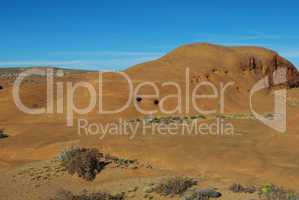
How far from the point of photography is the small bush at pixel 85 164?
11.6m

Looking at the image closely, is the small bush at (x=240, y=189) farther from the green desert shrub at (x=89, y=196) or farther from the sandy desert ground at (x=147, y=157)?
the green desert shrub at (x=89, y=196)

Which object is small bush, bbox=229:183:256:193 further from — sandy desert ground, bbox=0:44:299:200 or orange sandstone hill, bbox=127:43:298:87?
orange sandstone hill, bbox=127:43:298:87

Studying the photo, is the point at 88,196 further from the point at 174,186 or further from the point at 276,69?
the point at 276,69

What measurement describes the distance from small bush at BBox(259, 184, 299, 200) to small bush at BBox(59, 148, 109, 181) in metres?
4.95

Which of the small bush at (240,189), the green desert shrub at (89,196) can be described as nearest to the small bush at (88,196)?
the green desert shrub at (89,196)

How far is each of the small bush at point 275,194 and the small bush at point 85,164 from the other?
495 centimetres

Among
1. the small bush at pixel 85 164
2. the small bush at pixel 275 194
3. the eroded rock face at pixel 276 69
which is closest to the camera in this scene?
the small bush at pixel 275 194

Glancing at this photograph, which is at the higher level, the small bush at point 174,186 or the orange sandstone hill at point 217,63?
the orange sandstone hill at point 217,63

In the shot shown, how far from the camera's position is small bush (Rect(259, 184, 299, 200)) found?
8185 mm

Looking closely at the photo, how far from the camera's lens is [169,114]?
2539 cm

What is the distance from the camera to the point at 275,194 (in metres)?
8.43

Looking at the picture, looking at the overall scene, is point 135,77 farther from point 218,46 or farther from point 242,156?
point 242,156

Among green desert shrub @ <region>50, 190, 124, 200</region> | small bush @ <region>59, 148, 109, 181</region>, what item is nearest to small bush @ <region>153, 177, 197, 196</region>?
green desert shrub @ <region>50, 190, 124, 200</region>

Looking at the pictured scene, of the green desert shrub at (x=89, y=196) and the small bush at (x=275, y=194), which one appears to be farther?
the green desert shrub at (x=89, y=196)
